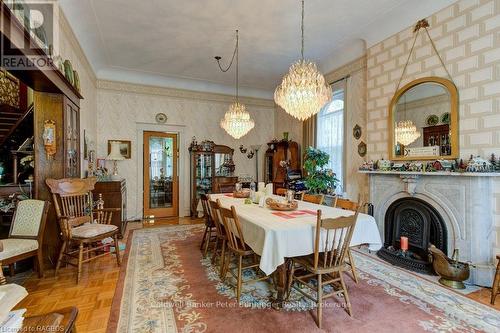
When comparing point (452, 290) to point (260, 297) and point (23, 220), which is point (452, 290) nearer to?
point (260, 297)

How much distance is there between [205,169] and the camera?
6348 mm

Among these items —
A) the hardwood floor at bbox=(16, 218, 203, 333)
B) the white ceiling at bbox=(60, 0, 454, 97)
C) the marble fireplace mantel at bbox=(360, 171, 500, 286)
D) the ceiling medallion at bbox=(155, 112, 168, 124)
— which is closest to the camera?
the hardwood floor at bbox=(16, 218, 203, 333)

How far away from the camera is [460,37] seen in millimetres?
2908

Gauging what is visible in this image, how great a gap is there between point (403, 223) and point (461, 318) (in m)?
1.61

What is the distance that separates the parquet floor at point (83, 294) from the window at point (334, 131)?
2906 millimetres

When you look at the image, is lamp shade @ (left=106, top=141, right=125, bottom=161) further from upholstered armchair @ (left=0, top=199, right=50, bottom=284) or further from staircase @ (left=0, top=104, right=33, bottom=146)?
upholstered armchair @ (left=0, top=199, right=50, bottom=284)

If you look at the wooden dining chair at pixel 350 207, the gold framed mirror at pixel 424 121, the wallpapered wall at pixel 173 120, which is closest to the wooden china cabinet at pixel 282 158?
the wallpapered wall at pixel 173 120

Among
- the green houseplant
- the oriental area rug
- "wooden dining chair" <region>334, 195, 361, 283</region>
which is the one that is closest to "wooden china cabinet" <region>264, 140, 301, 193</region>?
the green houseplant

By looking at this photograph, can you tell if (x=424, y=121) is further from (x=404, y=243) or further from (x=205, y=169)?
(x=205, y=169)

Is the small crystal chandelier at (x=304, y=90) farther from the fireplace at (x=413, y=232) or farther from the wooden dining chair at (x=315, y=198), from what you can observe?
the fireplace at (x=413, y=232)

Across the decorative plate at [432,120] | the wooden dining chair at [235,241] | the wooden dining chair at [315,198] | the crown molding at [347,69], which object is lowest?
the wooden dining chair at [235,241]

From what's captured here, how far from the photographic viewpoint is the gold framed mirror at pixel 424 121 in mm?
3010

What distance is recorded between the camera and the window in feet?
16.3

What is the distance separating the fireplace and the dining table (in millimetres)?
1197
